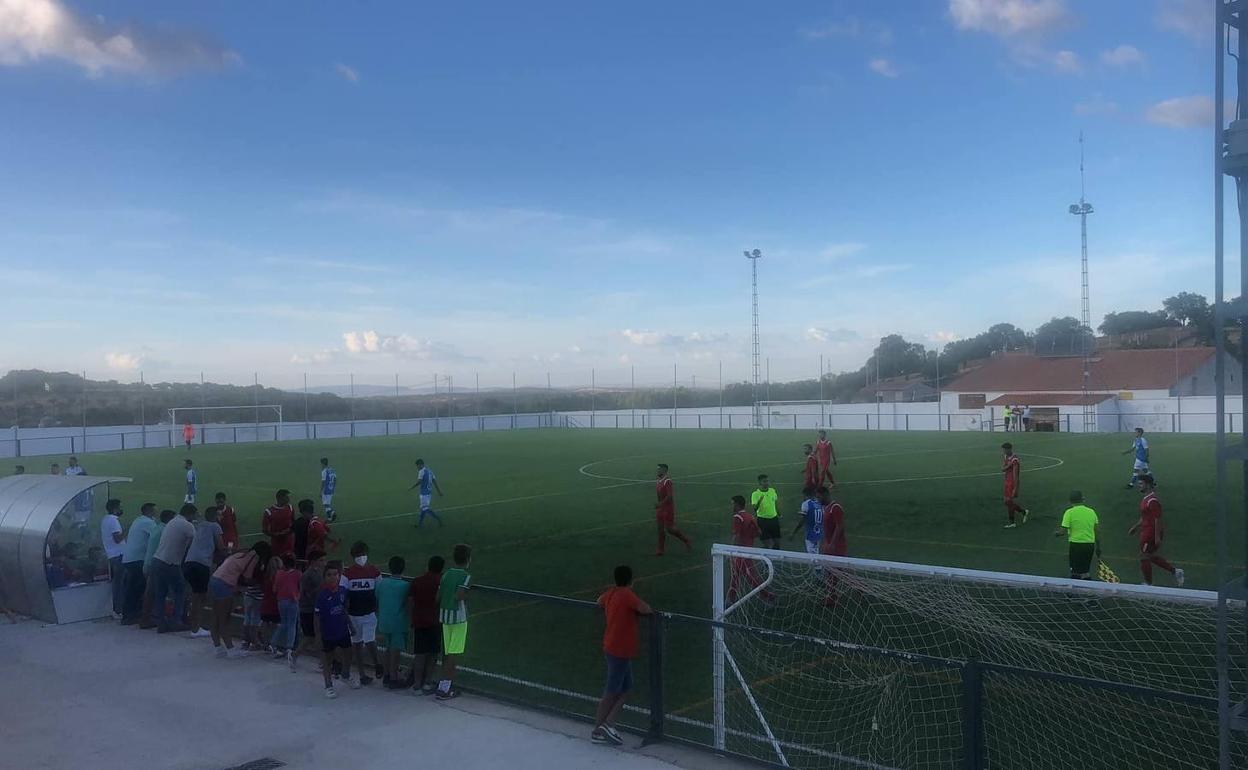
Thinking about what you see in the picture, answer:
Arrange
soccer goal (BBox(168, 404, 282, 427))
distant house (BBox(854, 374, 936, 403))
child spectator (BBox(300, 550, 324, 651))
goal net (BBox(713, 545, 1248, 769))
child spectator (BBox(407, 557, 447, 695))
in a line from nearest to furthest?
1. goal net (BBox(713, 545, 1248, 769))
2. child spectator (BBox(407, 557, 447, 695))
3. child spectator (BBox(300, 550, 324, 651))
4. soccer goal (BBox(168, 404, 282, 427))
5. distant house (BBox(854, 374, 936, 403))

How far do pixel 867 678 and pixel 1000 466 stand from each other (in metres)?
25.6

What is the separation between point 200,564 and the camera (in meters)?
12.1

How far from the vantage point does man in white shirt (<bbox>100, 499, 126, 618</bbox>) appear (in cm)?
1306

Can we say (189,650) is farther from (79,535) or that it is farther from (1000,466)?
(1000,466)

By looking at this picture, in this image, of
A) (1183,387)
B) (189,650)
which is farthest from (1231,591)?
(1183,387)

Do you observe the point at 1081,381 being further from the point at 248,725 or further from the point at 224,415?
the point at 248,725

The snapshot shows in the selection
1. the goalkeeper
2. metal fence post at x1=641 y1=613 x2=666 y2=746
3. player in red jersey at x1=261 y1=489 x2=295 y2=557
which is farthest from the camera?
player in red jersey at x1=261 y1=489 x2=295 y2=557

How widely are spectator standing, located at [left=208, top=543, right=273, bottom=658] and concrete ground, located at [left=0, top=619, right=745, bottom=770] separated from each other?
1.00 ft

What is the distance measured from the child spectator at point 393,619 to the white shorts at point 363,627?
0.51 ft

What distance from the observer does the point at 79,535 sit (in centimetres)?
1367

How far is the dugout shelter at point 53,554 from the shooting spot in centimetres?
1276

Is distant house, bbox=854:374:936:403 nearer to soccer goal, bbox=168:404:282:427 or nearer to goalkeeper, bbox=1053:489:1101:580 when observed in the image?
soccer goal, bbox=168:404:282:427

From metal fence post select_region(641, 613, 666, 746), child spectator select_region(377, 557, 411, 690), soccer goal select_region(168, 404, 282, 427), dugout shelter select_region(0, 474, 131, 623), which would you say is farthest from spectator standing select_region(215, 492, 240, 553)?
soccer goal select_region(168, 404, 282, 427)

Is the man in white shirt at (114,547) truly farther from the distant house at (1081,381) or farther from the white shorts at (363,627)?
the distant house at (1081,381)
